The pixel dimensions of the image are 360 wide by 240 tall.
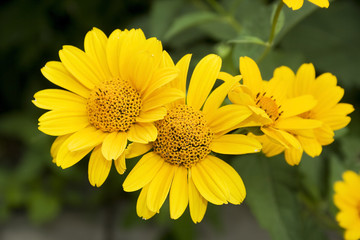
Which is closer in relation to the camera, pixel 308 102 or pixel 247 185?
pixel 308 102

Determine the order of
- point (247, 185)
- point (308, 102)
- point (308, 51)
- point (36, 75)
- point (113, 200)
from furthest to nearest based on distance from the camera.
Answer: point (113, 200) < point (36, 75) < point (308, 51) < point (247, 185) < point (308, 102)

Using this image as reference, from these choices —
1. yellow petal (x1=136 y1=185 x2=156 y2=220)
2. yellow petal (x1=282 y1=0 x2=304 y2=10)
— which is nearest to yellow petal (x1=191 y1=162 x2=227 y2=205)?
yellow petal (x1=136 y1=185 x2=156 y2=220)

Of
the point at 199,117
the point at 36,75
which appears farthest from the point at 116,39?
the point at 36,75

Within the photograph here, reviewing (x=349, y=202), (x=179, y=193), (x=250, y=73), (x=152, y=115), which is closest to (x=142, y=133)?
(x=152, y=115)

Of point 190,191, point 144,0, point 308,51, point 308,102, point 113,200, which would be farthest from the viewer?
point 113,200

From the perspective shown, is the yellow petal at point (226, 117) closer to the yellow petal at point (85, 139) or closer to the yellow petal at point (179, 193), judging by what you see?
the yellow petal at point (179, 193)

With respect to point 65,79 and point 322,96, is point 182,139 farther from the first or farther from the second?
point 322,96

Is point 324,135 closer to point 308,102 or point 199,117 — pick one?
point 308,102
